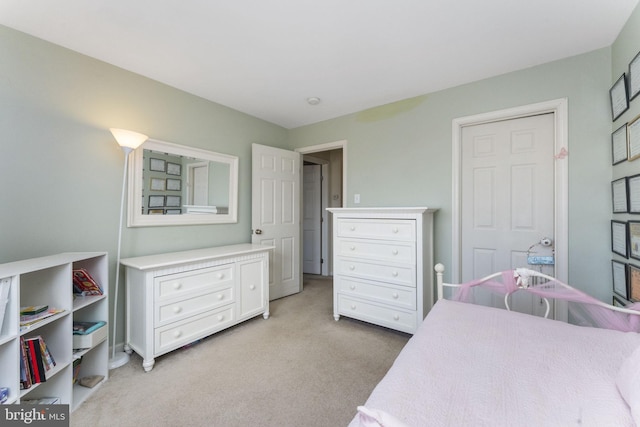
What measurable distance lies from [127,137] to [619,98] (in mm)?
3519

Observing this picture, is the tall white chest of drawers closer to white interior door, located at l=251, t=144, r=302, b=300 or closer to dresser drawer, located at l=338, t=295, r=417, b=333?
dresser drawer, located at l=338, t=295, r=417, b=333

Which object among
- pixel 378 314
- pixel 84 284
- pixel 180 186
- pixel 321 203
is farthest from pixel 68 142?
pixel 321 203

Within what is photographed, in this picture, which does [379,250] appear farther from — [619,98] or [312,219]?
[312,219]

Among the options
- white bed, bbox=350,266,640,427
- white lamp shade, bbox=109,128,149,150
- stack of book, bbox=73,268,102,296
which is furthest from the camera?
white lamp shade, bbox=109,128,149,150

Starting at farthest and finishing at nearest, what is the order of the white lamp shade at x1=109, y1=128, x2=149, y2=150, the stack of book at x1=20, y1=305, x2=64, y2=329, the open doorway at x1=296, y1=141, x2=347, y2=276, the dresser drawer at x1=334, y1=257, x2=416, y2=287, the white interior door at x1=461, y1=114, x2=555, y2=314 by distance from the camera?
the open doorway at x1=296, y1=141, x2=347, y2=276 → the dresser drawer at x1=334, y1=257, x2=416, y2=287 → the white interior door at x1=461, y1=114, x2=555, y2=314 → the white lamp shade at x1=109, y1=128, x2=149, y2=150 → the stack of book at x1=20, y1=305, x2=64, y2=329

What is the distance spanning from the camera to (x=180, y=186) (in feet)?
8.66

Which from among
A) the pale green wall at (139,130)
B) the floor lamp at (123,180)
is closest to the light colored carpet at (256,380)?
the floor lamp at (123,180)

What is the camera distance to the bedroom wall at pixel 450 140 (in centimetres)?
199

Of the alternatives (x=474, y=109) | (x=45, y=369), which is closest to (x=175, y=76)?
(x=45, y=369)

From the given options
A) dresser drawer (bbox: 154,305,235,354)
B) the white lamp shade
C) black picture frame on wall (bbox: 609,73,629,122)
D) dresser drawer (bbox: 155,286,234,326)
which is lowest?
dresser drawer (bbox: 154,305,235,354)

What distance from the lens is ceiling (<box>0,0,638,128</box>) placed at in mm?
1591

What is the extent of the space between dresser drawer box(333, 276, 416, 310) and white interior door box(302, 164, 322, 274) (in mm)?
2087

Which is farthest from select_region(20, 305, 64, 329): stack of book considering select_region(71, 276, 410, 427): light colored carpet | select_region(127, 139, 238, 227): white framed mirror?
select_region(127, 139, 238, 227): white framed mirror

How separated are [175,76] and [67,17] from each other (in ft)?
2.55
